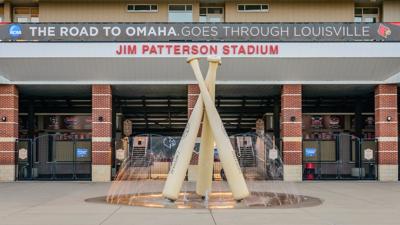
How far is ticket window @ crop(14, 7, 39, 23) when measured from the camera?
1532 inches

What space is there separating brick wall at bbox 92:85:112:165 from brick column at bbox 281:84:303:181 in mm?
9288

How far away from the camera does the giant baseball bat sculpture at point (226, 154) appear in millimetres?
18703

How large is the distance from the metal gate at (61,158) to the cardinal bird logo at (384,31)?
56.0ft

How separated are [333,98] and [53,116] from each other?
1820 cm

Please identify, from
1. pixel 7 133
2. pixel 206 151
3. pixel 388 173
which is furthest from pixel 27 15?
pixel 388 173

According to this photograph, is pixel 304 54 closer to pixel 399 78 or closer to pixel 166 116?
pixel 399 78

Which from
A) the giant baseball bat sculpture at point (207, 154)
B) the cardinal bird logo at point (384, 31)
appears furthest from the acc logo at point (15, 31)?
the cardinal bird logo at point (384, 31)

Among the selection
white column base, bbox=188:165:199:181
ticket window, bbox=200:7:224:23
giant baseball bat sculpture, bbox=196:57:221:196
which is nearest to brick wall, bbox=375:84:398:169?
white column base, bbox=188:165:199:181

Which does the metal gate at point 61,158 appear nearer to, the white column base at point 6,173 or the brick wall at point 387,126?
the white column base at point 6,173

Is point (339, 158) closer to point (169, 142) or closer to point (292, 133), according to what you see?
point (292, 133)

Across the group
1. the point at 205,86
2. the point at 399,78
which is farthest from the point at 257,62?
the point at 205,86

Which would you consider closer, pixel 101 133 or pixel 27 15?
pixel 101 133

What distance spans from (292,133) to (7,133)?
15.1 m

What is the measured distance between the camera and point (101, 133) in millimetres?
31766
